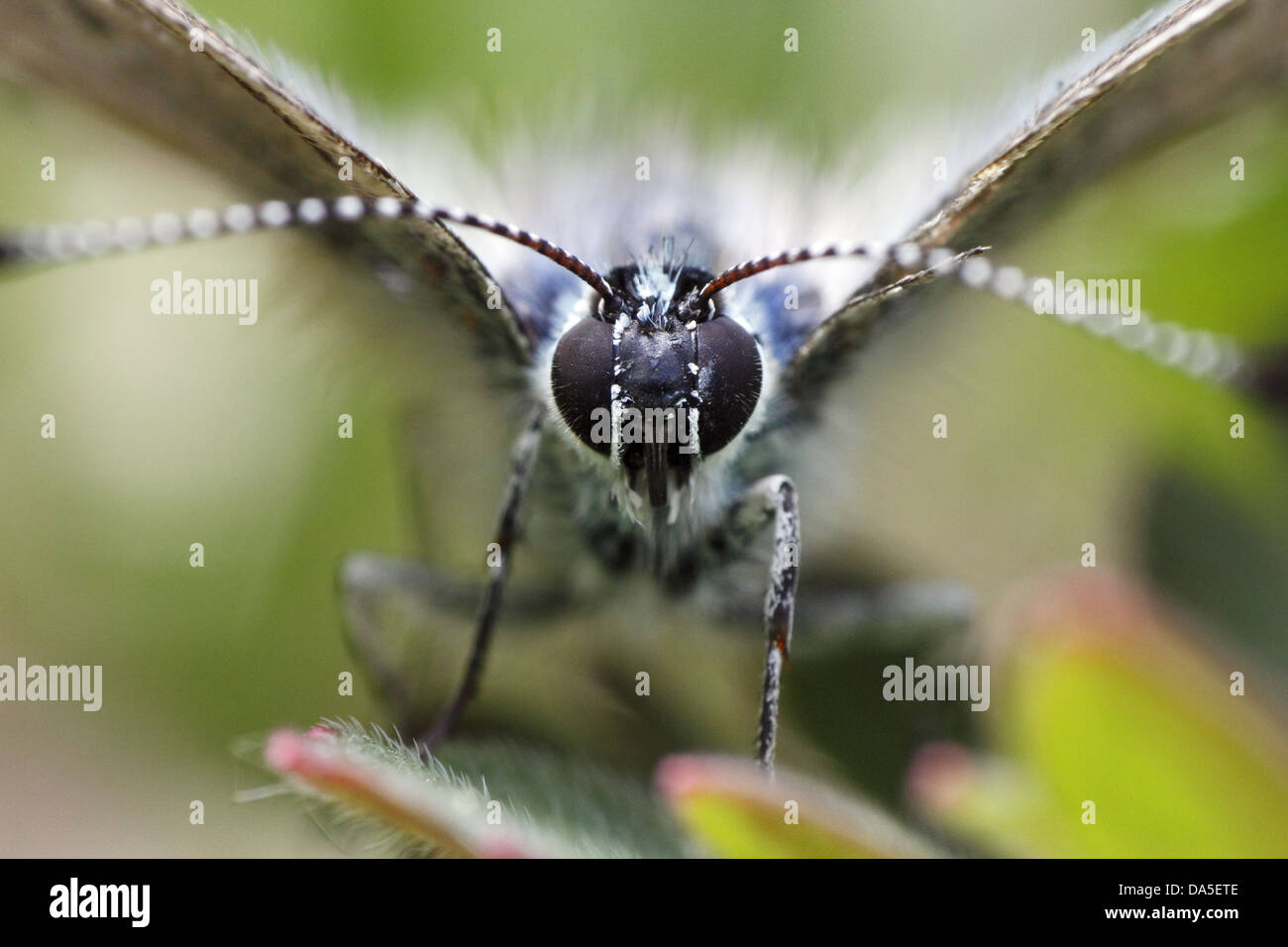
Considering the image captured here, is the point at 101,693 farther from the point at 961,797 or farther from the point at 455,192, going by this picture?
the point at 961,797

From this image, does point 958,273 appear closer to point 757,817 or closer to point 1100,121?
point 1100,121

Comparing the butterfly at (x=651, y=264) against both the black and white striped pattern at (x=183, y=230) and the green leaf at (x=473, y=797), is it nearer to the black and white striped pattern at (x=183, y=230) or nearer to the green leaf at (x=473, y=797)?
the black and white striped pattern at (x=183, y=230)

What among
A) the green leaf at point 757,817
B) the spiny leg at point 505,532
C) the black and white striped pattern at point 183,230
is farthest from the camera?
the spiny leg at point 505,532

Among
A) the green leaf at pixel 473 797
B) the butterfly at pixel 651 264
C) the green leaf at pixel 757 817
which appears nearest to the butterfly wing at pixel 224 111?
the butterfly at pixel 651 264

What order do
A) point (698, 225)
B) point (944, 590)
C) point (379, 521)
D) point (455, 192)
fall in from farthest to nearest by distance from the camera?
point (379, 521)
point (455, 192)
point (944, 590)
point (698, 225)

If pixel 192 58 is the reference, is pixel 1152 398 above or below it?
below
